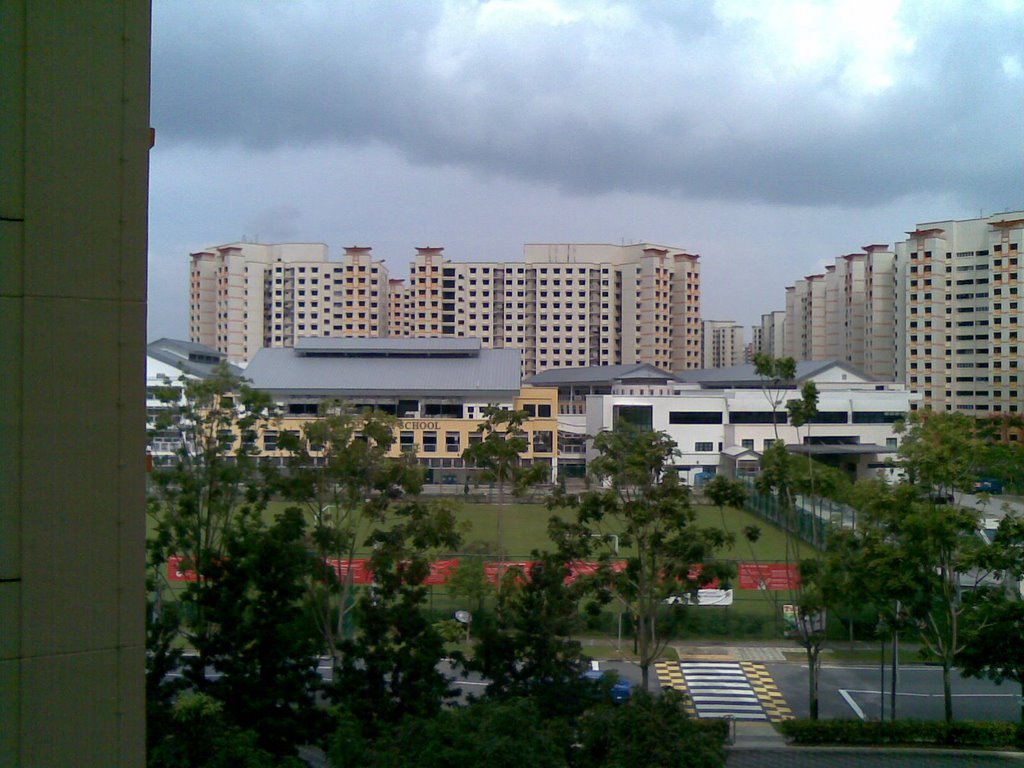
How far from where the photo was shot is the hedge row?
19.0ft

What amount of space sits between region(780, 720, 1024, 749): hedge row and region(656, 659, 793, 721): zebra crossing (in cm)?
40

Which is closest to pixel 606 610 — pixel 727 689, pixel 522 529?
pixel 522 529

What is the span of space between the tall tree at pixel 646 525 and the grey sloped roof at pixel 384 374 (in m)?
8.05

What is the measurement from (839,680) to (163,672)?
17.4ft

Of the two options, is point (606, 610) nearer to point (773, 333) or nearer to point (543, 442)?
point (543, 442)

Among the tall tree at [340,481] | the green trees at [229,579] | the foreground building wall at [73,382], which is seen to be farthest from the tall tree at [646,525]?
the foreground building wall at [73,382]

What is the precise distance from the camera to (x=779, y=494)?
6.39 metres

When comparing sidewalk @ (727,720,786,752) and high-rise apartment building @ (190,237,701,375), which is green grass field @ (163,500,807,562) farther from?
high-rise apartment building @ (190,237,701,375)

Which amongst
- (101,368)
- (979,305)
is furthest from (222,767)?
(979,305)

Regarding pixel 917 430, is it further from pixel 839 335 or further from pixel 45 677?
pixel 839 335

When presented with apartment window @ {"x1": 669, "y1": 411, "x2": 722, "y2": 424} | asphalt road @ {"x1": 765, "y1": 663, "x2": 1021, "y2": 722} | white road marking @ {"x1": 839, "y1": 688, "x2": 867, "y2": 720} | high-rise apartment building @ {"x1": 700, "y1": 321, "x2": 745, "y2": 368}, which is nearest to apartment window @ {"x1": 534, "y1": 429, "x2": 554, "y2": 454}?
apartment window @ {"x1": 669, "y1": 411, "x2": 722, "y2": 424}

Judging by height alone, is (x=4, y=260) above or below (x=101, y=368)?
above

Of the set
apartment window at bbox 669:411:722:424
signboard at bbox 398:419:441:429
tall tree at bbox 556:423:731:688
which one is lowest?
tall tree at bbox 556:423:731:688

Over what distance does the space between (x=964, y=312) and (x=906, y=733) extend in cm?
1315
